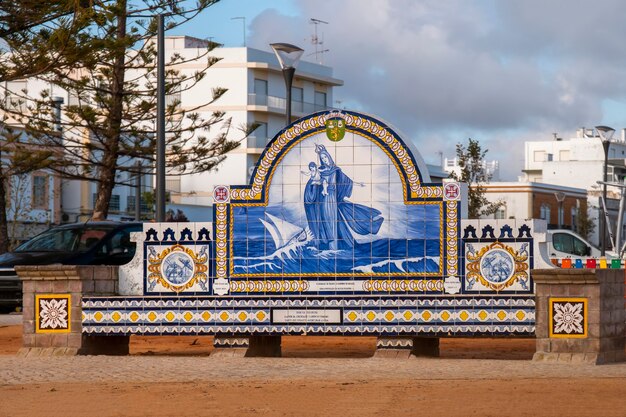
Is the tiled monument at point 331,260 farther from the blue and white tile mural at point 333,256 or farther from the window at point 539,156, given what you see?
the window at point 539,156

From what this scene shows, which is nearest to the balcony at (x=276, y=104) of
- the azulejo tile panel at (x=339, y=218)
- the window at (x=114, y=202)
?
the window at (x=114, y=202)

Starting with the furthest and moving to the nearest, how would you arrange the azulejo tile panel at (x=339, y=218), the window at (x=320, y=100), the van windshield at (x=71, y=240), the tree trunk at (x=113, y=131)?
the window at (x=320, y=100) < the tree trunk at (x=113, y=131) < the van windshield at (x=71, y=240) < the azulejo tile panel at (x=339, y=218)

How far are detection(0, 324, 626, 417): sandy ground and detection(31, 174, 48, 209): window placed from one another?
4678 centimetres

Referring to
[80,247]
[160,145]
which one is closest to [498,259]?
[160,145]

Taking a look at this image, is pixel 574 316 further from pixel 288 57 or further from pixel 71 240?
pixel 71 240

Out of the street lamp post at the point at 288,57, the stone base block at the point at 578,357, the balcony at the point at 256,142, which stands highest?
the balcony at the point at 256,142

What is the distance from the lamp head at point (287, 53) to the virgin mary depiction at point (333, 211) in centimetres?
637

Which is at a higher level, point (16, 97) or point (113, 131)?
point (16, 97)

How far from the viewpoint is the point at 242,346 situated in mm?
17750

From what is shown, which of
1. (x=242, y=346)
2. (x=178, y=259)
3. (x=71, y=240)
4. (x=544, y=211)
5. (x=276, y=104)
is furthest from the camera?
(x=544, y=211)

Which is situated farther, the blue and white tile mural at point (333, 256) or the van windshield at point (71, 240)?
the van windshield at point (71, 240)

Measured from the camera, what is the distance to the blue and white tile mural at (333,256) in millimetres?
17078

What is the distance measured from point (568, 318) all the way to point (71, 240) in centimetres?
1157

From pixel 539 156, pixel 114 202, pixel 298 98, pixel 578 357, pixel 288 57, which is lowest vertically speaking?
pixel 578 357
